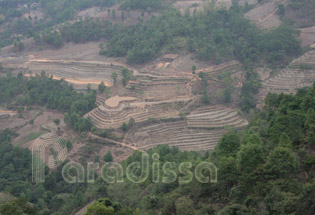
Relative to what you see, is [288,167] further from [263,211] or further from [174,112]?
[174,112]

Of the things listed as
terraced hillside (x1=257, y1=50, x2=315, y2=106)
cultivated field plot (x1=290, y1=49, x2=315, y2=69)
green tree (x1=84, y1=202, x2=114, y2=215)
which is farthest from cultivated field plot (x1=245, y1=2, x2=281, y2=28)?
green tree (x1=84, y1=202, x2=114, y2=215)

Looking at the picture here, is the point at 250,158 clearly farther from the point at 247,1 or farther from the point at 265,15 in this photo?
the point at 247,1

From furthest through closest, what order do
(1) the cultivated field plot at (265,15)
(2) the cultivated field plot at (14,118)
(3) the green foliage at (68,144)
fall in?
1. (1) the cultivated field plot at (265,15)
2. (2) the cultivated field plot at (14,118)
3. (3) the green foliage at (68,144)

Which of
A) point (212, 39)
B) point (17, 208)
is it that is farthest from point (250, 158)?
point (212, 39)

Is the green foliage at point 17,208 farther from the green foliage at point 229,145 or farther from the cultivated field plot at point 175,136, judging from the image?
the cultivated field plot at point 175,136

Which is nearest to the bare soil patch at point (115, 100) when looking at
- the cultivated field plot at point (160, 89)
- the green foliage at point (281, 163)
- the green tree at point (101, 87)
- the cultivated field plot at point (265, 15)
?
the cultivated field plot at point (160, 89)
